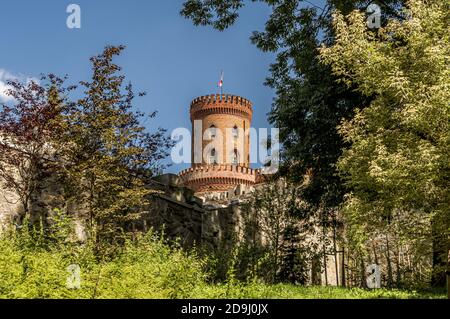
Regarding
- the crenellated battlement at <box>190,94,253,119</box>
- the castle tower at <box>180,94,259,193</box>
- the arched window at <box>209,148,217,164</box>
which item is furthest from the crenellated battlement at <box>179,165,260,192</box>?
the crenellated battlement at <box>190,94,253,119</box>

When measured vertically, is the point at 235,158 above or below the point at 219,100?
below

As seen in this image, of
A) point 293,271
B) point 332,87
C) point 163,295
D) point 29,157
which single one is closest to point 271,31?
point 332,87

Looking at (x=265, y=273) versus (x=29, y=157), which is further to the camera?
(x=265, y=273)

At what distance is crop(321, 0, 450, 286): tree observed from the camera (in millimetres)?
8922

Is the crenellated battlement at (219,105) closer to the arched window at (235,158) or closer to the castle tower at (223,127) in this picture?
the castle tower at (223,127)

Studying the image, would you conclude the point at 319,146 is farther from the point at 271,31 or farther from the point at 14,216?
the point at 14,216

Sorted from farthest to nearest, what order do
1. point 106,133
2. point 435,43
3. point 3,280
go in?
point 106,133 < point 435,43 < point 3,280

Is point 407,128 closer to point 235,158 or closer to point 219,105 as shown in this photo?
point 235,158

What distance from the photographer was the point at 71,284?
21.7 ft

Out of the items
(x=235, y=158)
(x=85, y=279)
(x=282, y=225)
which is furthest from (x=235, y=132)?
(x=85, y=279)

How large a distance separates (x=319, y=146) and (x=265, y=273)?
432cm

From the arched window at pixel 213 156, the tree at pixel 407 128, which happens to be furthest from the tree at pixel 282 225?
the arched window at pixel 213 156

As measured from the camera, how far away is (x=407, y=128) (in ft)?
32.8
